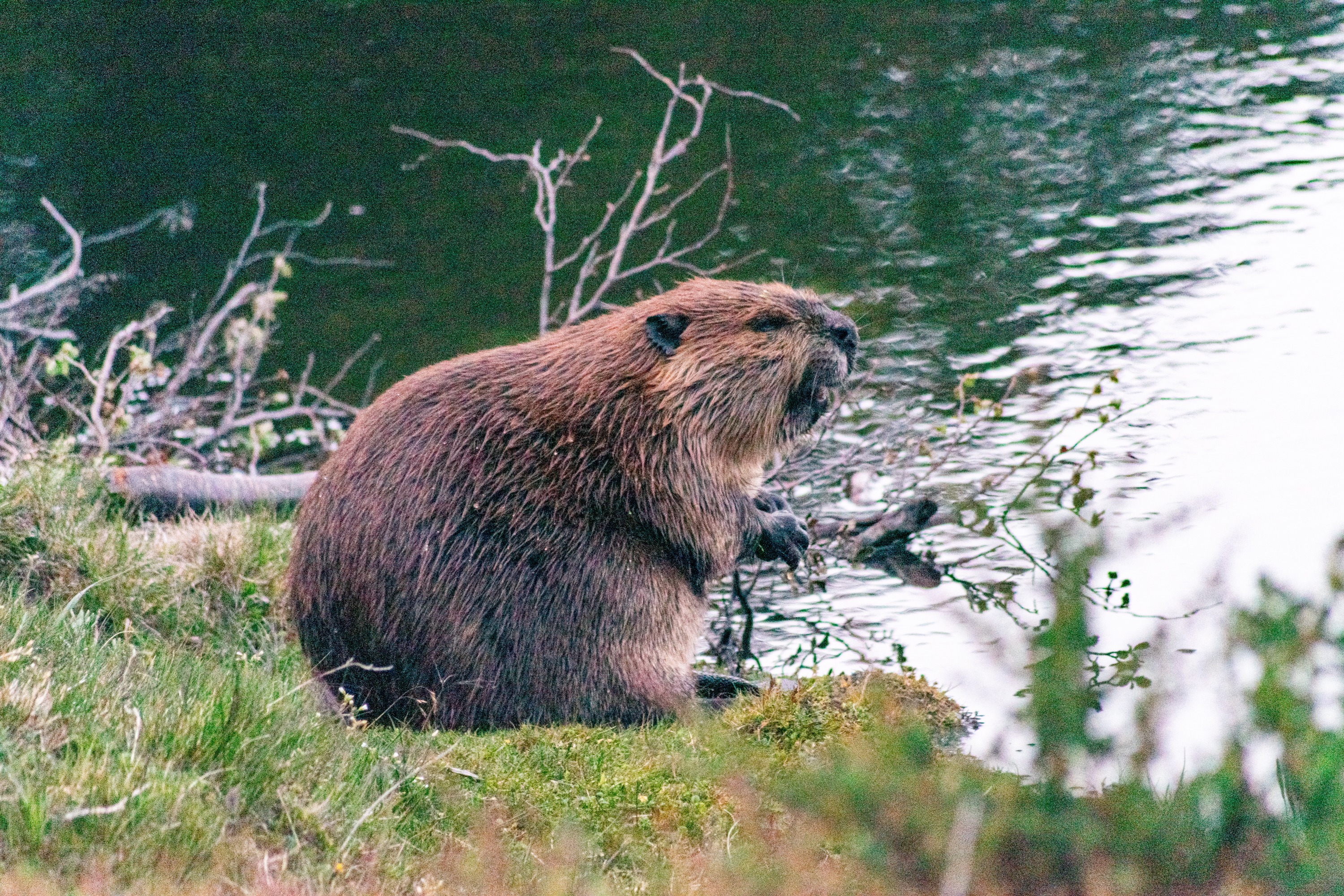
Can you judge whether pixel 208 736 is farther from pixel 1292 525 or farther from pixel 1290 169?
pixel 1290 169

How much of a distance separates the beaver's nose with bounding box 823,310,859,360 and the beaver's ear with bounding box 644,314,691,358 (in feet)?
1.52

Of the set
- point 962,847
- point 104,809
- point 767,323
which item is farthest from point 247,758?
point 767,323

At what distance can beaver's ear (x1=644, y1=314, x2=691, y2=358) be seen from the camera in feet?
15.7

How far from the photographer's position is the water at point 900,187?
7.38m

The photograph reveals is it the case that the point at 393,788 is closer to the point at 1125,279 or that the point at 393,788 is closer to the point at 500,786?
the point at 500,786

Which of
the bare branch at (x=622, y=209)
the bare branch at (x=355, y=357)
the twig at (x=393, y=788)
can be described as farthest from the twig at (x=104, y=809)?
the bare branch at (x=355, y=357)

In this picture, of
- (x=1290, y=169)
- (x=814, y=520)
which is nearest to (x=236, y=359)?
(x=814, y=520)

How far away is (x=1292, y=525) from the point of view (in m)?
6.55

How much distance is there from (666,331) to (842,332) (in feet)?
1.89

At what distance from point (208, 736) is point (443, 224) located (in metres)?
8.11

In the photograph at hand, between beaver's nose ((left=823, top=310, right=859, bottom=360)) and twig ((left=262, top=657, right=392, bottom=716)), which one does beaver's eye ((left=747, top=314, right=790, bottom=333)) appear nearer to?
beaver's nose ((left=823, top=310, right=859, bottom=360))

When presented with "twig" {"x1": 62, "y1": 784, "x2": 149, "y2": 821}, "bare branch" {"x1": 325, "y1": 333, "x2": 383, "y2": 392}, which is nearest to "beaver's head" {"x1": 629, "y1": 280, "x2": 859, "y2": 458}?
"twig" {"x1": 62, "y1": 784, "x2": 149, "y2": 821}

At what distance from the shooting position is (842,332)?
4.99m

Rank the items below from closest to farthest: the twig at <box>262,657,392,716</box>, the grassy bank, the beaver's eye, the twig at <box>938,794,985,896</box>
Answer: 1. the twig at <box>938,794,985,896</box>
2. the grassy bank
3. the twig at <box>262,657,392,716</box>
4. the beaver's eye
